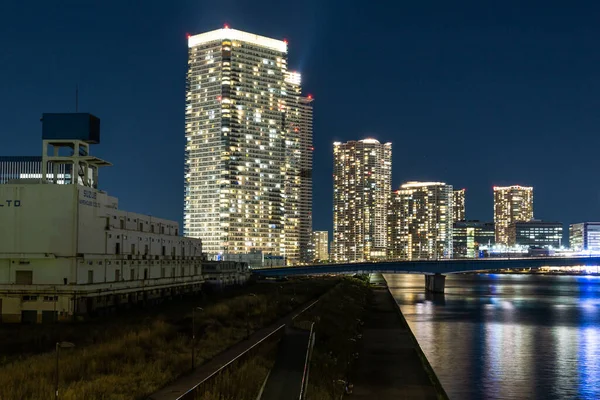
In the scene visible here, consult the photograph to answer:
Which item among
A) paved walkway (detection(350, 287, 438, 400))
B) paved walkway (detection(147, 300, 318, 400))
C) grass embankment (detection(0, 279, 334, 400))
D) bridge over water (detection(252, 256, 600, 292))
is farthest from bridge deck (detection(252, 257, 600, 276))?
paved walkway (detection(147, 300, 318, 400))

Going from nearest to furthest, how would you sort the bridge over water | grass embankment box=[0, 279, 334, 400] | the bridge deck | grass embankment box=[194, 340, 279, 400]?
→ 1. grass embankment box=[194, 340, 279, 400]
2. grass embankment box=[0, 279, 334, 400]
3. the bridge deck
4. the bridge over water

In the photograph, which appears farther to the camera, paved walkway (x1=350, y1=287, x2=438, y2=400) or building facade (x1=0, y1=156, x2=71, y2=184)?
building facade (x1=0, y1=156, x2=71, y2=184)

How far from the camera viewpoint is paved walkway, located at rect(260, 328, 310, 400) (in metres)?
25.5

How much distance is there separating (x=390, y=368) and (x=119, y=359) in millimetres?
20145

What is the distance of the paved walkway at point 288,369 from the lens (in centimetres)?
2545

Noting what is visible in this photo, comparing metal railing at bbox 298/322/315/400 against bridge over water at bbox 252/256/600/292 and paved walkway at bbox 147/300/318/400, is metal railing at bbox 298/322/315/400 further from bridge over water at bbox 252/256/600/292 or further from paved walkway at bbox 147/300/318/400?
bridge over water at bbox 252/256/600/292

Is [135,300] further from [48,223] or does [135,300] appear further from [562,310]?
[562,310]

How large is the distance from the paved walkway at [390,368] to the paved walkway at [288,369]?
13.1 ft

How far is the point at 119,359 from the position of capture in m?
31.9

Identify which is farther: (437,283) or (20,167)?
(20,167)

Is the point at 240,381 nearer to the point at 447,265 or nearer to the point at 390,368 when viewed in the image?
the point at 390,368

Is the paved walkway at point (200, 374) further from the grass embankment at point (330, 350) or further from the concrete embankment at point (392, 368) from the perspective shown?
the concrete embankment at point (392, 368)

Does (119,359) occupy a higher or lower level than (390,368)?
higher

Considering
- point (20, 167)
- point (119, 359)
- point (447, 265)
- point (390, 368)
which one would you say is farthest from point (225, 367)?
point (20, 167)
